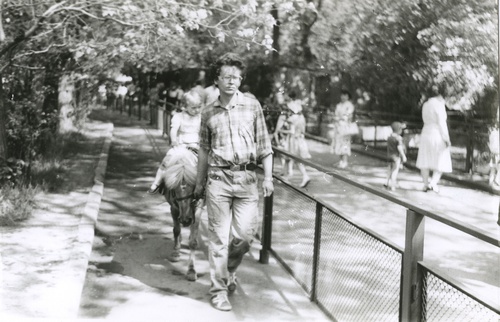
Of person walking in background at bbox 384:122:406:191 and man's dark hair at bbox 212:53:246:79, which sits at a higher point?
man's dark hair at bbox 212:53:246:79

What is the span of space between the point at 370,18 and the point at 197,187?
32.4 feet

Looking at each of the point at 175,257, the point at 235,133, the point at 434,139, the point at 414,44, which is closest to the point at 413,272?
the point at 235,133

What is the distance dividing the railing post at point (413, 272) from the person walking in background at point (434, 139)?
8246 millimetres

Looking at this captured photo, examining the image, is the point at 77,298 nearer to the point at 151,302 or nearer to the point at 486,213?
the point at 151,302

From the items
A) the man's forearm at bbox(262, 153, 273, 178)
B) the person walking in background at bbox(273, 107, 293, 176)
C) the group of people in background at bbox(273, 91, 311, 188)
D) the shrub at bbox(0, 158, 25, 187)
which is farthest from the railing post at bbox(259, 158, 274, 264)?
the person walking in background at bbox(273, 107, 293, 176)

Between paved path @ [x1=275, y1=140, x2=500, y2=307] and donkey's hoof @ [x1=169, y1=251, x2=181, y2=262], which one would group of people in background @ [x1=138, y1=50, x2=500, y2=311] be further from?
donkey's hoof @ [x1=169, y1=251, x2=181, y2=262]

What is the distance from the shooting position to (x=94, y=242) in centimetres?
753

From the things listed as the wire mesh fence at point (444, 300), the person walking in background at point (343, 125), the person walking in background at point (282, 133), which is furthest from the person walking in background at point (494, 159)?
the wire mesh fence at point (444, 300)

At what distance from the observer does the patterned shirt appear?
5141 mm

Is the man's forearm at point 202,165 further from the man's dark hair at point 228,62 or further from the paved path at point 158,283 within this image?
the paved path at point 158,283

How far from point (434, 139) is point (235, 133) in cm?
768

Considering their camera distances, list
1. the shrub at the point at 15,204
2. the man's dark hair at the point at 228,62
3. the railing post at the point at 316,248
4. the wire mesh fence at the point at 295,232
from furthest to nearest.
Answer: the shrub at the point at 15,204, the wire mesh fence at the point at 295,232, the railing post at the point at 316,248, the man's dark hair at the point at 228,62

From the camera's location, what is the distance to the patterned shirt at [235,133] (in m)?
5.14

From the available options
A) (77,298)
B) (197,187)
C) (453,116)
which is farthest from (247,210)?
(453,116)
